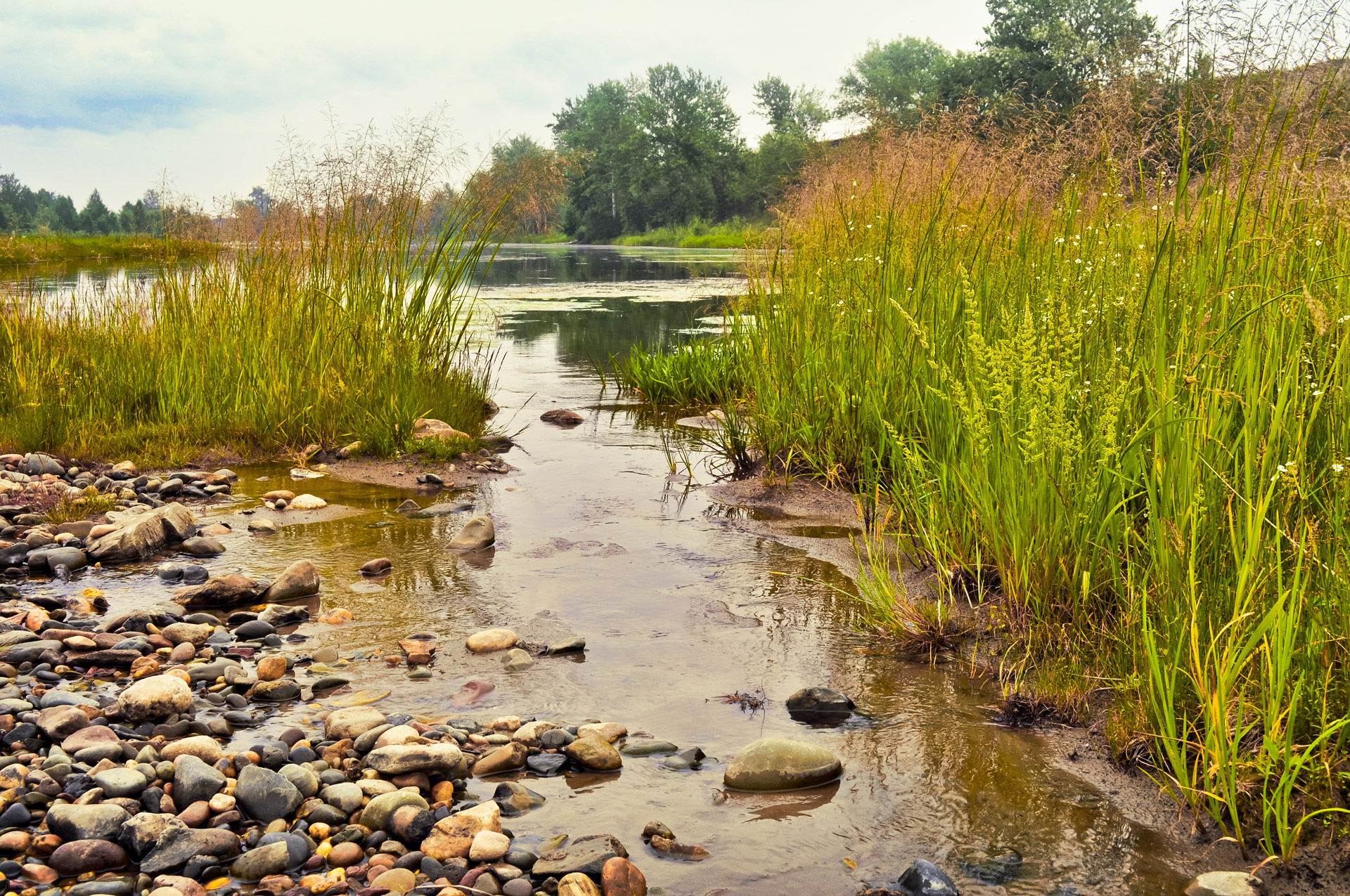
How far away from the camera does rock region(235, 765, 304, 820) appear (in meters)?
2.58

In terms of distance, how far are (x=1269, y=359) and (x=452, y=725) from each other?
9.43 feet

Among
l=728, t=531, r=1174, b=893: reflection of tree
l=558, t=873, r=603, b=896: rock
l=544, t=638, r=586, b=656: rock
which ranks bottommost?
l=728, t=531, r=1174, b=893: reflection of tree

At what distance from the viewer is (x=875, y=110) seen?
6504 millimetres

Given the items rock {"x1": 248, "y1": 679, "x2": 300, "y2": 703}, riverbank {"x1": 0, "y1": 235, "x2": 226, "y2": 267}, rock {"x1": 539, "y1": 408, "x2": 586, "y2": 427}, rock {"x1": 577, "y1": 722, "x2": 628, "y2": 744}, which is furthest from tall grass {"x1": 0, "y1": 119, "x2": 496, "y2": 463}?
riverbank {"x1": 0, "y1": 235, "x2": 226, "y2": 267}

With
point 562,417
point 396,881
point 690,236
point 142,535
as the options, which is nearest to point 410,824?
point 396,881

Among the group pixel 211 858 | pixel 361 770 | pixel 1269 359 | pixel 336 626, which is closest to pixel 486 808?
pixel 361 770

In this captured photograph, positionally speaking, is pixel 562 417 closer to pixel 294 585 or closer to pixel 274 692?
pixel 294 585

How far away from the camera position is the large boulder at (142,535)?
4.88 metres

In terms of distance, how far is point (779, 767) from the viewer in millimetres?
2797

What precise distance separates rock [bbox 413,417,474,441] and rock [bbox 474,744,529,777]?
469cm

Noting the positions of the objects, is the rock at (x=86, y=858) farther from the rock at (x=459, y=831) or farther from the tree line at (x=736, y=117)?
the tree line at (x=736, y=117)

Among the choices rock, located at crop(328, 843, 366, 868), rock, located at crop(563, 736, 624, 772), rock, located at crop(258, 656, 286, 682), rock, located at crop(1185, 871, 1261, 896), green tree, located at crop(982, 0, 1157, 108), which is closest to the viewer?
rock, located at crop(1185, 871, 1261, 896)

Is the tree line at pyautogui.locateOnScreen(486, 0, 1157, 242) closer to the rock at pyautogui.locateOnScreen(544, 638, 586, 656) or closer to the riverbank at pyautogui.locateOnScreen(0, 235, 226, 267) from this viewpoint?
the riverbank at pyautogui.locateOnScreen(0, 235, 226, 267)

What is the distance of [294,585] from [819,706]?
263 cm
